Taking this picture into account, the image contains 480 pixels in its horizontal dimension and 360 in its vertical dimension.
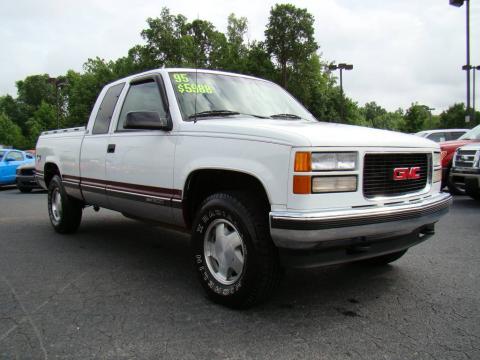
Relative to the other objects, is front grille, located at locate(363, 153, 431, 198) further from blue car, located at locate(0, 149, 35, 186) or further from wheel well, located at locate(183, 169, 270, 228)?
blue car, located at locate(0, 149, 35, 186)

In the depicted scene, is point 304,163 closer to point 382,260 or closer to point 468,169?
point 382,260

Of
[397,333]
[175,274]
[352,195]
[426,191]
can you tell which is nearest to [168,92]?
[175,274]

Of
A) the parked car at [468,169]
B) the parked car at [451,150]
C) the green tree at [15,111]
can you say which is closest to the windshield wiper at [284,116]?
the parked car at [468,169]

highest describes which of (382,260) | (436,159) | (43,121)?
(43,121)

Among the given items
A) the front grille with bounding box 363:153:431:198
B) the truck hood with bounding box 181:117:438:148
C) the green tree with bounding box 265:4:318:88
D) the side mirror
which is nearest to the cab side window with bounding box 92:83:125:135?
the side mirror

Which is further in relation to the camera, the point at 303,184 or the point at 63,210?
the point at 63,210

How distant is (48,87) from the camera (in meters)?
84.4

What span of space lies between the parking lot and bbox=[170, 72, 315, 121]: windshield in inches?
59.9

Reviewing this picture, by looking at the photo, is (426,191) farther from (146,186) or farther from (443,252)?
(146,186)

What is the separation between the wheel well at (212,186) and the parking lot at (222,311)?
710 mm

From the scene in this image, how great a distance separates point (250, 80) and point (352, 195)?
217cm

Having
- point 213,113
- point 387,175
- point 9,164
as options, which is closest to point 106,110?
point 213,113

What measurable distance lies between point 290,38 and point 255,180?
4431cm

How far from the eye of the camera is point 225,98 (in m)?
4.21
